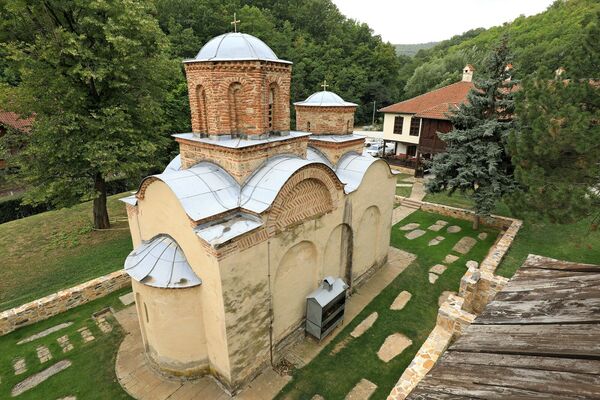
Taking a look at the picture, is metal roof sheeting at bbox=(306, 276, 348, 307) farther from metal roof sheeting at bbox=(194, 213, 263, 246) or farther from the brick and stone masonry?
the brick and stone masonry

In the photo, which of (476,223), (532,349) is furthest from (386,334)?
(476,223)

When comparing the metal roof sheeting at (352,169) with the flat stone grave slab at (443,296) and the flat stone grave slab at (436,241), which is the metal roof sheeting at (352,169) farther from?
the flat stone grave slab at (436,241)

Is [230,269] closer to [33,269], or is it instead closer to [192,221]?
[192,221]

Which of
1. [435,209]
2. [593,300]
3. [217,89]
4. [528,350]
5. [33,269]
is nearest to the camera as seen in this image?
[528,350]

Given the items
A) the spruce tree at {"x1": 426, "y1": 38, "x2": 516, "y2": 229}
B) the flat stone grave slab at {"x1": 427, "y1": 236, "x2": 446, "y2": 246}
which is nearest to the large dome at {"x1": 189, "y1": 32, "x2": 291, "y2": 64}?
the spruce tree at {"x1": 426, "y1": 38, "x2": 516, "y2": 229}

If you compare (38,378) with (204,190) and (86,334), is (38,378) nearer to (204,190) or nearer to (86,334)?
(86,334)

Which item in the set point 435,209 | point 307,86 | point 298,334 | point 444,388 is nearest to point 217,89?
point 298,334

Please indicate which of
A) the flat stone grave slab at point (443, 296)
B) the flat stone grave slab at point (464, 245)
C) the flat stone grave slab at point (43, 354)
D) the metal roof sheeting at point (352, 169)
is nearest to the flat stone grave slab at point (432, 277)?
the flat stone grave slab at point (443, 296)
